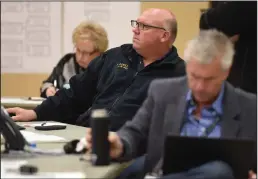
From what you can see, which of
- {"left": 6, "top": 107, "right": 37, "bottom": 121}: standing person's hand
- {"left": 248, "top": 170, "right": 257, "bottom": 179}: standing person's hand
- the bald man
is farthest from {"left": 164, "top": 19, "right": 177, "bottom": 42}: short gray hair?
{"left": 6, "top": 107, "right": 37, "bottom": 121}: standing person's hand

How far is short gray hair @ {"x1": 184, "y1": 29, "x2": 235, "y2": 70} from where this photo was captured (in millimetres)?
1486

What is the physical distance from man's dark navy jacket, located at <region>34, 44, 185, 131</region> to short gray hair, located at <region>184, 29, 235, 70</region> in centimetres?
9

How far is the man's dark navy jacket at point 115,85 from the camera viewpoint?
1697 millimetres

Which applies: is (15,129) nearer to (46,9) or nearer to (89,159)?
(89,159)

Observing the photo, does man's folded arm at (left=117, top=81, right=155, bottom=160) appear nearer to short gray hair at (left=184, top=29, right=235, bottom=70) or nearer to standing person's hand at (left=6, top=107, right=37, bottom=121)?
short gray hair at (left=184, top=29, right=235, bottom=70)

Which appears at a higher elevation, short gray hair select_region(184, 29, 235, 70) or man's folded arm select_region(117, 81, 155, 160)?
short gray hair select_region(184, 29, 235, 70)

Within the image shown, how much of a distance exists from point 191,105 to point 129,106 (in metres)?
0.30

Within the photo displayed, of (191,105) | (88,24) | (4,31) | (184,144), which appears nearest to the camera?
(184,144)

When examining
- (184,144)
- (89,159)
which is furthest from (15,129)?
(184,144)

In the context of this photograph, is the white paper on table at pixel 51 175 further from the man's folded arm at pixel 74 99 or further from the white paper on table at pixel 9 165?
the man's folded arm at pixel 74 99

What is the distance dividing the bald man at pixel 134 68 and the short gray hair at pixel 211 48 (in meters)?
0.09

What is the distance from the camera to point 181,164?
1.48 meters

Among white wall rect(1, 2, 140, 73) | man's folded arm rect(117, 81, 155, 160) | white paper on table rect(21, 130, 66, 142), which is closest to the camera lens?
man's folded arm rect(117, 81, 155, 160)

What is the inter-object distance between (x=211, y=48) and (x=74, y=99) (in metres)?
0.87
